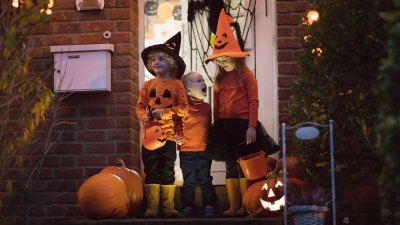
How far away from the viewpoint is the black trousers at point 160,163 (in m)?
6.17

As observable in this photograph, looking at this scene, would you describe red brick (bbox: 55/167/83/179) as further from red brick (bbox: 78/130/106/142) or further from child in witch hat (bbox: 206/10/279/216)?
child in witch hat (bbox: 206/10/279/216)

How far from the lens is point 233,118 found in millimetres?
6246

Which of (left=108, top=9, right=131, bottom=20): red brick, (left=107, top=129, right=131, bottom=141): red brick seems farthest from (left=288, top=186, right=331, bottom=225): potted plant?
(left=108, top=9, right=131, bottom=20): red brick

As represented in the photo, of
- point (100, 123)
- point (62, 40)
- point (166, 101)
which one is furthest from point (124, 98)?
point (62, 40)

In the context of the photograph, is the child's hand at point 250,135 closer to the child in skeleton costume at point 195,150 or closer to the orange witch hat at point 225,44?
the child in skeleton costume at point 195,150

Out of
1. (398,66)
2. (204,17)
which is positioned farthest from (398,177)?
(204,17)

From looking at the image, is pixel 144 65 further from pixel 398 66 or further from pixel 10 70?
pixel 398 66

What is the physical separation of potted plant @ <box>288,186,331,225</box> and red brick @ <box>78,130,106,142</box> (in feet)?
7.15

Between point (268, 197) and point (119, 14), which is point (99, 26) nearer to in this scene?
point (119, 14)

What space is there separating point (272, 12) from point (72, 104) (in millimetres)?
1963

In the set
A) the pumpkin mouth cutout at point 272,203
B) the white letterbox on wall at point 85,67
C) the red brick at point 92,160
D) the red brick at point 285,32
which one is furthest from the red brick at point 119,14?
the pumpkin mouth cutout at point 272,203

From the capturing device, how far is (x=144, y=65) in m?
6.88

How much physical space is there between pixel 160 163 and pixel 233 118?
704 mm

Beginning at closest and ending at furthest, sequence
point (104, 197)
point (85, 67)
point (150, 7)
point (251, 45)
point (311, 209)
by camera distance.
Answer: point (311, 209) → point (104, 197) → point (85, 67) → point (251, 45) → point (150, 7)
